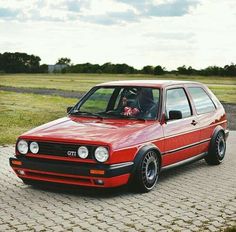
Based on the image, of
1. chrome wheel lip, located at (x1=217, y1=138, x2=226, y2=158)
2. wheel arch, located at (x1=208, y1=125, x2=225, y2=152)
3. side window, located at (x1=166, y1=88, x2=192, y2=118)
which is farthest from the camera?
chrome wheel lip, located at (x1=217, y1=138, x2=226, y2=158)

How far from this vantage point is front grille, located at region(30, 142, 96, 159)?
6531 millimetres

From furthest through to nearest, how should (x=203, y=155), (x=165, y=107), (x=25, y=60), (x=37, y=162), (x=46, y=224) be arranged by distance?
(x=25, y=60) < (x=203, y=155) < (x=165, y=107) < (x=37, y=162) < (x=46, y=224)

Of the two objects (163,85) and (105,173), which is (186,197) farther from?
(163,85)

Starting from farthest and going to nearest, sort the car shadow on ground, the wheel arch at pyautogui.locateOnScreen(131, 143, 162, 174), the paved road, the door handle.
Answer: the door handle, the car shadow on ground, the wheel arch at pyautogui.locateOnScreen(131, 143, 162, 174), the paved road

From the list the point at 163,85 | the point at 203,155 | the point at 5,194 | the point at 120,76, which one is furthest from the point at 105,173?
the point at 120,76

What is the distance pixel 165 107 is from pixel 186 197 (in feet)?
5.04

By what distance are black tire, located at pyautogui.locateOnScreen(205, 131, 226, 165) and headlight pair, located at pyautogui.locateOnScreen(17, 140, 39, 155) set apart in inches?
143

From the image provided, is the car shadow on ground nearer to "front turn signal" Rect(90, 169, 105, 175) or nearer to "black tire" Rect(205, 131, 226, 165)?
"front turn signal" Rect(90, 169, 105, 175)

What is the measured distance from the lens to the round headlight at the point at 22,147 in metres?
6.98

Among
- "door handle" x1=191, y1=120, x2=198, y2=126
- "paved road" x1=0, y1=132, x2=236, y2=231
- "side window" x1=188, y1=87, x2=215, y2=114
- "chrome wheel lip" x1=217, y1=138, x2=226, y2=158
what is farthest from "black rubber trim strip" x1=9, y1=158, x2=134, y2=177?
"chrome wheel lip" x1=217, y1=138, x2=226, y2=158

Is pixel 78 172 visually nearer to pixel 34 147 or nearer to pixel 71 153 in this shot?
pixel 71 153

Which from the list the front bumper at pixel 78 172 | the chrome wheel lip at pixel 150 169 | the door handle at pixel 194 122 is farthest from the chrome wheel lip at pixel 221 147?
the front bumper at pixel 78 172

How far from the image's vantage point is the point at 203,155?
899 centimetres

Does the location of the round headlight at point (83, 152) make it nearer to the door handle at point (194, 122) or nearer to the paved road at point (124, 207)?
the paved road at point (124, 207)
